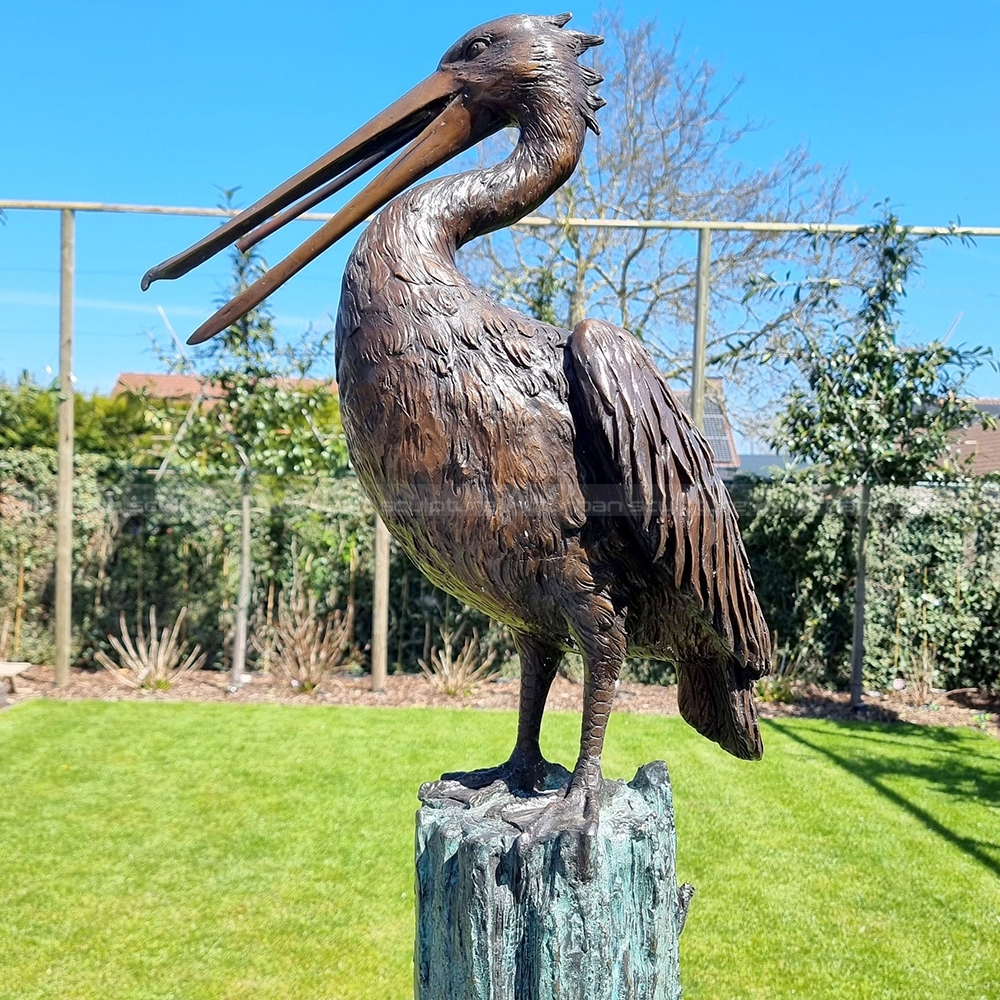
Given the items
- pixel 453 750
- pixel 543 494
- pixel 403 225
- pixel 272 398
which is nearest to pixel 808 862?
pixel 453 750

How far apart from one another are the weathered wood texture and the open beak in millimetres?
1367

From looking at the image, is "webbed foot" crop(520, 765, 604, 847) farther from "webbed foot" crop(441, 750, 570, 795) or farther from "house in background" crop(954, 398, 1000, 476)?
"house in background" crop(954, 398, 1000, 476)

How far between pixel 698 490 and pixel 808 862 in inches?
126

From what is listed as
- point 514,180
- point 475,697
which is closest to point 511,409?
point 514,180

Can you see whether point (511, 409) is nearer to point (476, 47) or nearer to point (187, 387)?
point (476, 47)

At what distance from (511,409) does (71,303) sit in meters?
6.14

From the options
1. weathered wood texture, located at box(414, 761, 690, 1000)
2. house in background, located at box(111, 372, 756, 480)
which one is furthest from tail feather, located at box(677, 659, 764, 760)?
house in background, located at box(111, 372, 756, 480)

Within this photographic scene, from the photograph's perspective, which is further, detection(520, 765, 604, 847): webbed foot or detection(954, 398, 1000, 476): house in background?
detection(954, 398, 1000, 476): house in background

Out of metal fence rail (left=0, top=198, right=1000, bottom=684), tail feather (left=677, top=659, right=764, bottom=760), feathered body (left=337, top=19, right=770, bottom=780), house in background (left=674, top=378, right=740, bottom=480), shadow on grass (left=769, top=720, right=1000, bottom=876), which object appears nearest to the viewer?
feathered body (left=337, top=19, right=770, bottom=780)

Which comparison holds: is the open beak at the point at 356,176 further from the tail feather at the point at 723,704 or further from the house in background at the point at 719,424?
the house in background at the point at 719,424

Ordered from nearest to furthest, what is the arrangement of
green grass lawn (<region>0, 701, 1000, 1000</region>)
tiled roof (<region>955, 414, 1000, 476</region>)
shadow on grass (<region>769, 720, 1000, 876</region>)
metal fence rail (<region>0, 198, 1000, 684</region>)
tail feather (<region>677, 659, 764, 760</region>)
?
tail feather (<region>677, 659, 764, 760</region>) → green grass lawn (<region>0, 701, 1000, 1000</region>) → shadow on grass (<region>769, 720, 1000, 876</region>) → metal fence rail (<region>0, 198, 1000, 684</region>) → tiled roof (<region>955, 414, 1000, 476</region>)

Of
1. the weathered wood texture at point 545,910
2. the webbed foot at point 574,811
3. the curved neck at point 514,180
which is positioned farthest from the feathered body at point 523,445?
the weathered wood texture at point 545,910

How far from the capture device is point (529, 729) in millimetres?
2123

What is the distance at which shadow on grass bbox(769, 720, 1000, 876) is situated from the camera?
14.7ft
